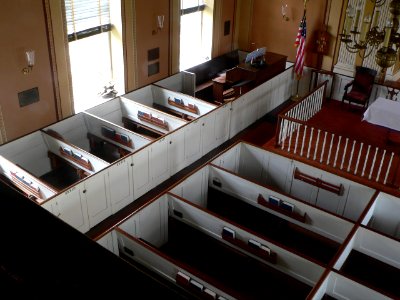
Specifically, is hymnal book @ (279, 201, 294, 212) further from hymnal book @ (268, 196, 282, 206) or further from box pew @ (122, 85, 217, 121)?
box pew @ (122, 85, 217, 121)

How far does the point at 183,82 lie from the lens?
11.0m

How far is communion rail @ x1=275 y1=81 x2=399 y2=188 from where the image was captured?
27.3 ft

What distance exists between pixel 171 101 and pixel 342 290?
5.94 meters

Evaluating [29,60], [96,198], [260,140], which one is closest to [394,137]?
[260,140]

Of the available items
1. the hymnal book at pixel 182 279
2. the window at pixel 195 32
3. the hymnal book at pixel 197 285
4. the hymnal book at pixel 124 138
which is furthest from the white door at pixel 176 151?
the window at pixel 195 32

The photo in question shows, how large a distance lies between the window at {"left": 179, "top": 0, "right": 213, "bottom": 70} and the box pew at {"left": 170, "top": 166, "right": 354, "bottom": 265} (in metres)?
5.44

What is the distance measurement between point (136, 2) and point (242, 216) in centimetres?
532

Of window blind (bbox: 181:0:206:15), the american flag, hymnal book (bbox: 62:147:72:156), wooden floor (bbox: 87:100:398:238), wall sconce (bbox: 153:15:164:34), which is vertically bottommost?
wooden floor (bbox: 87:100:398:238)

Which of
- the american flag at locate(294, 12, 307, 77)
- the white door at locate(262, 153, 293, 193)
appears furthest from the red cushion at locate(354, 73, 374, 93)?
the white door at locate(262, 153, 293, 193)

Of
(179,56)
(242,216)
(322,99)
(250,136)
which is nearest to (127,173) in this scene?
(242,216)

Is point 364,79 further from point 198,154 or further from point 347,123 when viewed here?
point 198,154

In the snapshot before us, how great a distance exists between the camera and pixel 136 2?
941cm

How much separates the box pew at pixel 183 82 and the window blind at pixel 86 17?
2.01m

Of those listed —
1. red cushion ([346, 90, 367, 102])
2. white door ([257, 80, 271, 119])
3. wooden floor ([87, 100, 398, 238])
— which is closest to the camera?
wooden floor ([87, 100, 398, 238])
